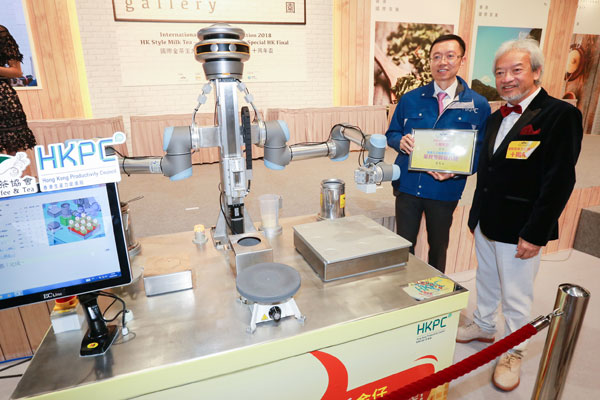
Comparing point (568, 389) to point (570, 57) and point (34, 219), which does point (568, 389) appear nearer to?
point (34, 219)

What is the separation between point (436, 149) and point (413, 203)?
40 cm

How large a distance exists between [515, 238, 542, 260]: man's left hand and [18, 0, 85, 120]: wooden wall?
564cm

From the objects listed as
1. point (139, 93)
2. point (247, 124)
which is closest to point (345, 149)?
point (247, 124)

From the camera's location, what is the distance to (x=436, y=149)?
1.66 m

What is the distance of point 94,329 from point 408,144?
148 centimetres

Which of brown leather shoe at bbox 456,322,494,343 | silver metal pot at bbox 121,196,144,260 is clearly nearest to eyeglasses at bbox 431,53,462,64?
brown leather shoe at bbox 456,322,494,343

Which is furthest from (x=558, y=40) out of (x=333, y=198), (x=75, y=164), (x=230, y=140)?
(x=75, y=164)

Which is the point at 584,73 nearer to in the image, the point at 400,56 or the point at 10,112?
the point at 400,56

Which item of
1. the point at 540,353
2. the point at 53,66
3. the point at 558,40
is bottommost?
the point at 540,353

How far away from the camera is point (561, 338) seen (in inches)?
40.3

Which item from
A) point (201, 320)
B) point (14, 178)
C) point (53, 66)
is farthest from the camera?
point (53, 66)

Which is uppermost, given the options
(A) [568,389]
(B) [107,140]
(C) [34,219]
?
(B) [107,140]

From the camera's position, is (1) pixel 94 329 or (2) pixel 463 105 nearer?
(1) pixel 94 329

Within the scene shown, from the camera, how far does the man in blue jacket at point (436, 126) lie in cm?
178
